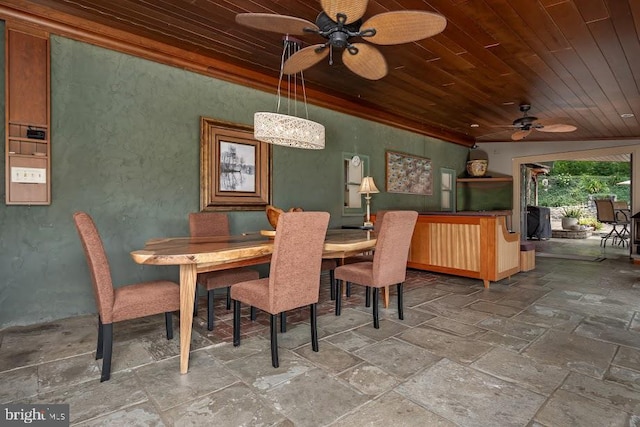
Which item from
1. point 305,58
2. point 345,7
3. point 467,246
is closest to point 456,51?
point 305,58

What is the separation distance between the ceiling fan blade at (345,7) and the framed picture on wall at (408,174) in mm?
Result: 4302

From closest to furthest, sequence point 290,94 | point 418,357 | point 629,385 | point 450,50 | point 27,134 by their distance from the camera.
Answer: point 629,385 < point 418,357 < point 27,134 < point 450,50 < point 290,94

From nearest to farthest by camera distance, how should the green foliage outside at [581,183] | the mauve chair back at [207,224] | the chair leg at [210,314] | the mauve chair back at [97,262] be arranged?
the mauve chair back at [97,262], the chair leg at [210,314], the mauve chair back at [207,224], the green foliage outside at [581,183]

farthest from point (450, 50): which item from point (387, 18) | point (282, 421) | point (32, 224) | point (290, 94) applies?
point (32, 224)

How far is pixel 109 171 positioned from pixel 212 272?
4.73 feet

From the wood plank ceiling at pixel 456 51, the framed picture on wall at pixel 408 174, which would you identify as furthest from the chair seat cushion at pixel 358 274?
the framed picture on wall at pixel 408 174

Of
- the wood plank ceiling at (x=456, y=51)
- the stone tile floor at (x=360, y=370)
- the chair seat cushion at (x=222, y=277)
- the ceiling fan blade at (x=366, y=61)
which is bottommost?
the stone tile floor at (x=360, y=370)

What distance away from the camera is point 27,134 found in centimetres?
281

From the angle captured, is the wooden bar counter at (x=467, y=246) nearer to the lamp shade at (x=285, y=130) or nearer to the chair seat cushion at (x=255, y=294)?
the lamp shade at (x=285, y=130)

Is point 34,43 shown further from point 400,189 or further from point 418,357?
point 400,189

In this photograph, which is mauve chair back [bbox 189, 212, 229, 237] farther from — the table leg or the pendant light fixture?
the table leg

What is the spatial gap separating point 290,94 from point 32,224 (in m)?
3.22

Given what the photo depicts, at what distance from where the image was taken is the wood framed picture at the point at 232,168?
3.85 metres

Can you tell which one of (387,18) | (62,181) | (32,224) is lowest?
(32,224)
